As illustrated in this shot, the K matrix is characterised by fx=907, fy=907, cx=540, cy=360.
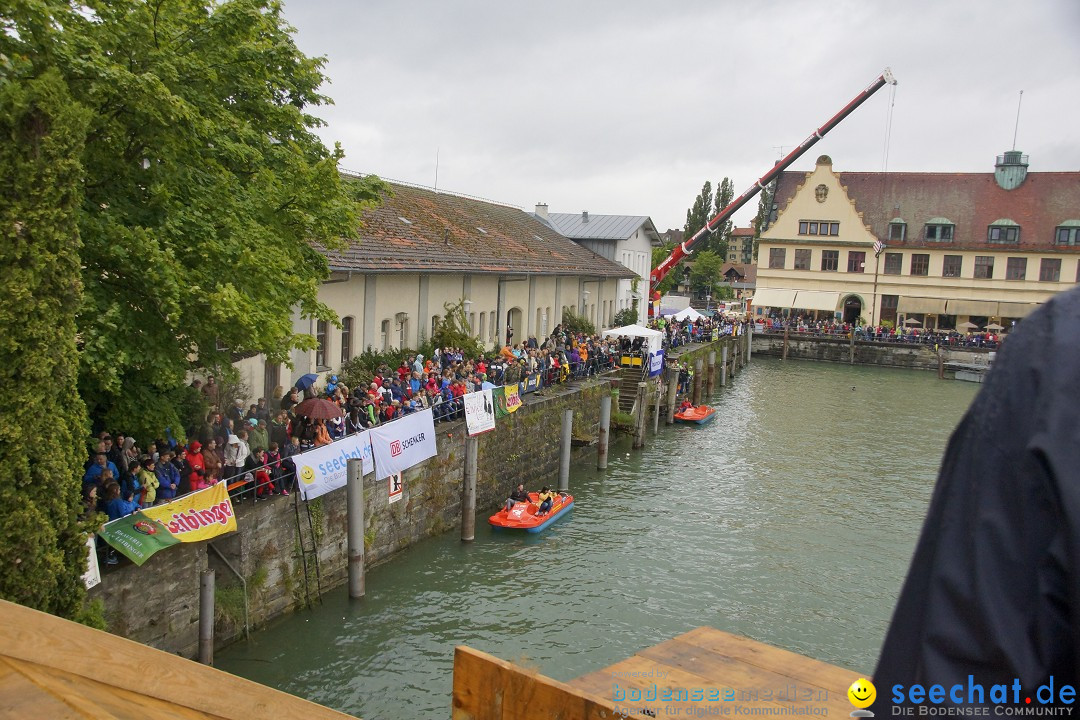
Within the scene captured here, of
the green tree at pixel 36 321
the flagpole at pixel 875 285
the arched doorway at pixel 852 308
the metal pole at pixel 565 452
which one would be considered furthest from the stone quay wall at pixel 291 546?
the arched doorway at pixel 852 308

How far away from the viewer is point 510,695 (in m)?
2.51

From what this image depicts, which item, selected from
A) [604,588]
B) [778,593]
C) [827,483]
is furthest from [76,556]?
[827,483]

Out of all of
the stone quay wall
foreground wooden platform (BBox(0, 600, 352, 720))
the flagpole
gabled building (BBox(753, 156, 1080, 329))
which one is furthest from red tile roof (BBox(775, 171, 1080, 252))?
foreground wooden platform (BBox(0, 600, 352, 720))

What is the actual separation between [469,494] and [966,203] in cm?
6152

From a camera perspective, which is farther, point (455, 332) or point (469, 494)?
point (455, 332)

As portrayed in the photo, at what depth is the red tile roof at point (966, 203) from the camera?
220ft

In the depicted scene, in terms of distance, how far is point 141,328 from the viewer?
13.1m

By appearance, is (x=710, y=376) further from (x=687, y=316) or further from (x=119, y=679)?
(x=119, y=679)

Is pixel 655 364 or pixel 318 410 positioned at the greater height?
pixel 318 410

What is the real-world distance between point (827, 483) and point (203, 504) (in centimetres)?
2115

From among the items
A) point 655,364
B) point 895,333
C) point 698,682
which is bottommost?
point 655,364

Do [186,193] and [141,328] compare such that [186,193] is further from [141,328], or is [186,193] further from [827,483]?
[827,483]

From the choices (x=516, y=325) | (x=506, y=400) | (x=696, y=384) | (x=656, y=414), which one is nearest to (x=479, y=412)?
(x=506, y=400)

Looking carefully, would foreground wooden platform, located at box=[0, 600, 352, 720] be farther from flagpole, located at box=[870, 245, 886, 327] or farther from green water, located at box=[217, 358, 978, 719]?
flagpole, located at box=[870, 245, 886, 327]
